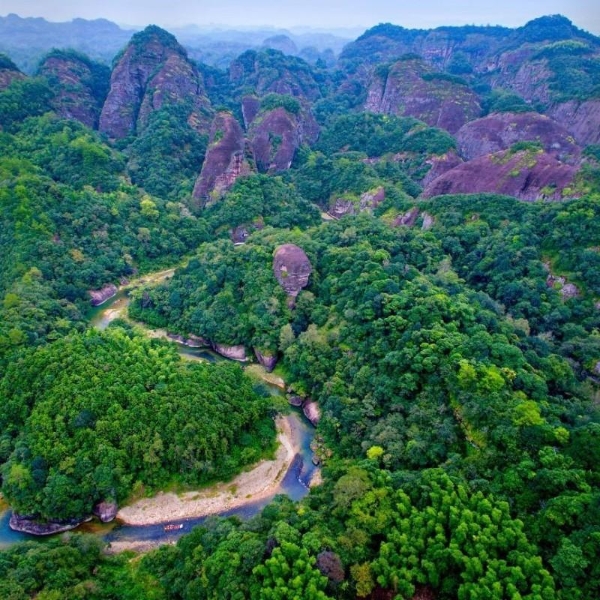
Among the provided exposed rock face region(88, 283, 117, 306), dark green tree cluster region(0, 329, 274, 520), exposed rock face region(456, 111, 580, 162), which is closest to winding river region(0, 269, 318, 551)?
dark green tree cluster region(0, 329, 274, 520)

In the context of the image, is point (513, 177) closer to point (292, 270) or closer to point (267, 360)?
point (292, 270)

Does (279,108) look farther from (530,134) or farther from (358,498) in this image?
(358,498)

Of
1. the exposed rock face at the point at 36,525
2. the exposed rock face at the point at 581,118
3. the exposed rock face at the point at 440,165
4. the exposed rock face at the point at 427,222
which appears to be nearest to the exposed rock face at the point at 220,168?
the exposed rock face at the point at 427,222

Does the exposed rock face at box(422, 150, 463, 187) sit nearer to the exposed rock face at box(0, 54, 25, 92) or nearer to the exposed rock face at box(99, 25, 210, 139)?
the exposed rock face at box(99, 25, 210, 139)

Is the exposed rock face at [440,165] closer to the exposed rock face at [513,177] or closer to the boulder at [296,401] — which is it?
the exposed rock face at [513,177]

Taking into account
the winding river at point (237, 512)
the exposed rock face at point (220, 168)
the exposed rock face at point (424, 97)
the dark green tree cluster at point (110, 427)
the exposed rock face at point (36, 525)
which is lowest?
the winding river at point (237, 512)

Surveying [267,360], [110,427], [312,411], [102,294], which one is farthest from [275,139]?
[110,427]

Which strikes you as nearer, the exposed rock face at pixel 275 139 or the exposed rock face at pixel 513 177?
the exposed rock face at pixel 513 177
